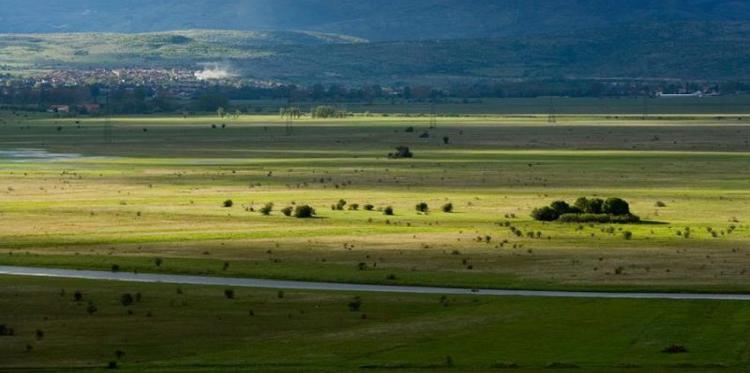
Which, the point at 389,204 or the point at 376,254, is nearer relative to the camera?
the point at 376,254

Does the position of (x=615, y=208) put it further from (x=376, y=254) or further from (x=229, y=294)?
(x=229, y=294)

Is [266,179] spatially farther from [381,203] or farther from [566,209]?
[566,209]

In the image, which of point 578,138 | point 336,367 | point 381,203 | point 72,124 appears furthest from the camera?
point 72,124

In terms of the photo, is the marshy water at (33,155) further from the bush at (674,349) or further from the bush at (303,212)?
the bush at (674,349)

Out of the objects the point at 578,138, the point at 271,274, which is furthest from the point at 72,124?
the point at 271,274

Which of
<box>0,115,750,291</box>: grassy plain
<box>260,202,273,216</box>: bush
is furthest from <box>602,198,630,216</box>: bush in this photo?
<box>260,202,273,216</box>: bush

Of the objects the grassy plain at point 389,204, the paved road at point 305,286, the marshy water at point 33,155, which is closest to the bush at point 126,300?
the paved road at point 305,286

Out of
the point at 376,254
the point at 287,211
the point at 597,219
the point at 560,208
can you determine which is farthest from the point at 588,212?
the point at 376,254

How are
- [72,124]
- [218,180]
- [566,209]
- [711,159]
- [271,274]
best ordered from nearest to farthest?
[271,274]
[566,209]
[218,180]
[711,159]
[72,124]
